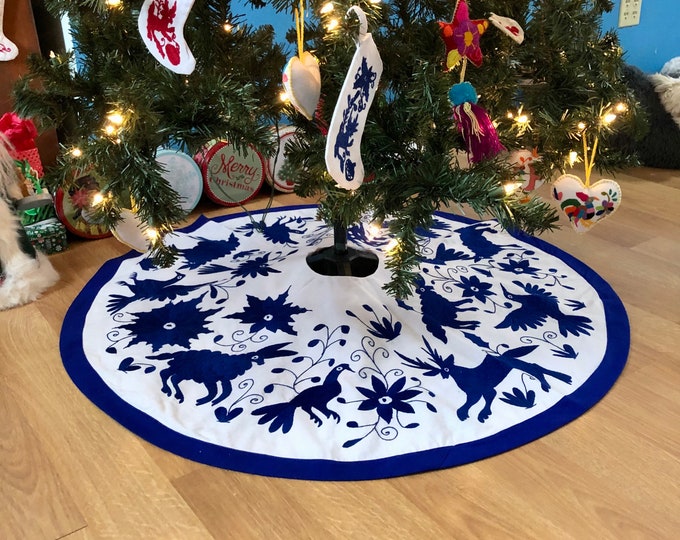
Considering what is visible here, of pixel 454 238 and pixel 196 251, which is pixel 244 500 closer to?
pixel 196 251

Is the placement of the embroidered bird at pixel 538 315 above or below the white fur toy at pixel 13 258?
below

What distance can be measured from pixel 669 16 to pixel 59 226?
8.12 ft

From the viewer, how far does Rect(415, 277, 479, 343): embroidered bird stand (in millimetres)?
1244

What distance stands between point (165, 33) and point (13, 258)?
723 millimetres

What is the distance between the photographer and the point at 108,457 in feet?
3.09

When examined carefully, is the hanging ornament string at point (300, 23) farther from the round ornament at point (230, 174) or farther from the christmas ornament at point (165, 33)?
the round ornament at point (230, 174)

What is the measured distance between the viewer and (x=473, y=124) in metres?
0.97

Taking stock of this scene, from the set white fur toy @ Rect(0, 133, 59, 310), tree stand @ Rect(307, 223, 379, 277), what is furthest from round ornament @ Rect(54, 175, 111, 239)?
tree stand @ Rect(307, 223, 379, 277)

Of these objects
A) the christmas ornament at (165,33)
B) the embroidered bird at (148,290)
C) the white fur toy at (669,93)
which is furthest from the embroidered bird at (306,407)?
the white fur toy at (669,93)

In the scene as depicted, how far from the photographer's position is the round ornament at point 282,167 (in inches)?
47.3

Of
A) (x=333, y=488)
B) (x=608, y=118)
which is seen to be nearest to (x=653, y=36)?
(x=608, y=118)

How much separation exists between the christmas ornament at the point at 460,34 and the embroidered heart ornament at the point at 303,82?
203mm

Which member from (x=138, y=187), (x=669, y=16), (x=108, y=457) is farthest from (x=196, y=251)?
(x=669, y=16)

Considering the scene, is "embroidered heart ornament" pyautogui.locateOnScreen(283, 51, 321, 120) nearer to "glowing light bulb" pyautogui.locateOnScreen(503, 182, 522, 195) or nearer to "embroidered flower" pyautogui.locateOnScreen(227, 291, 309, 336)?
"glowing light bulb" pyautogui.locateOnScreen(503, 182, 522, 195)
